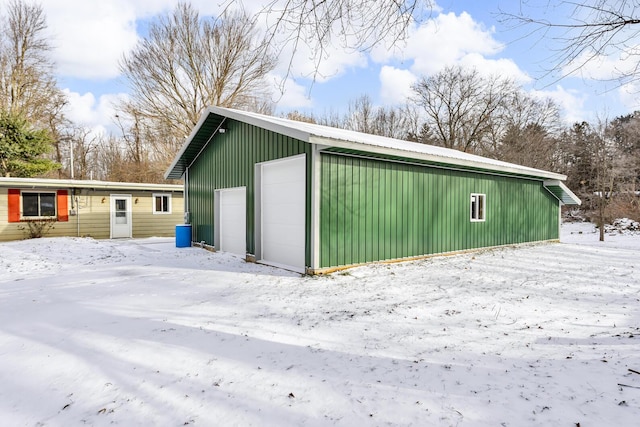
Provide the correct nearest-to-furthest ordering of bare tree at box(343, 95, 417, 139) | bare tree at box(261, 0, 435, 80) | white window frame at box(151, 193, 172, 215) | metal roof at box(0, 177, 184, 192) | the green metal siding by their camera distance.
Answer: bare tree at box(261, 0, 435, 80), the green metal siding, metal roof at box(0, 177, 184, 192), white window frame at box(151, 193, 172, 215), bare tree at box(343, 95, 417, 139)

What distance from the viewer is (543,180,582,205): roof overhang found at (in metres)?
11.7

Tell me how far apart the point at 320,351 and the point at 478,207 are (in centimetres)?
817

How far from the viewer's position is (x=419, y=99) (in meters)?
25.0

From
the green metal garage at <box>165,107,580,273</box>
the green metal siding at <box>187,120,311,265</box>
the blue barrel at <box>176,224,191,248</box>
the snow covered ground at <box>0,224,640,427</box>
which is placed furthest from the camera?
the blue barrel at <box>176,224,191,248</box>

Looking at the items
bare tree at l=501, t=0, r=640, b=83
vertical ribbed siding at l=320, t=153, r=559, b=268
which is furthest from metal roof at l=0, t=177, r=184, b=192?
bare tree at l=501, t=0, r=640, b=83

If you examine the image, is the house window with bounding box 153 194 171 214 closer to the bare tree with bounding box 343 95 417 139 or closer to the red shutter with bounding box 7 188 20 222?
the red shutter with bounding box 7 188 20 222

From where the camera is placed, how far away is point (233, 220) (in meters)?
9.12

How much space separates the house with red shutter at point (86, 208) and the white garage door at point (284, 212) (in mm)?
8532

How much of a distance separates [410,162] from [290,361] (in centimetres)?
591

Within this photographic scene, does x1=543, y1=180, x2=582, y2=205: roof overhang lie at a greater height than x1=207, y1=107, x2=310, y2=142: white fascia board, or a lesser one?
lesser

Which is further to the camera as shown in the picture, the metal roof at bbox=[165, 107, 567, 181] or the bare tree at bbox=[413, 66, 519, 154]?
the bare tree at bbox=[413, 66, 519, 154]

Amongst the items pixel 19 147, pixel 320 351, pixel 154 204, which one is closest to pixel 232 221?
pixel 320 351

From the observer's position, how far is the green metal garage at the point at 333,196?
637cm

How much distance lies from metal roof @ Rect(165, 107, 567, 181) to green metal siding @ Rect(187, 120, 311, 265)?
30cm
